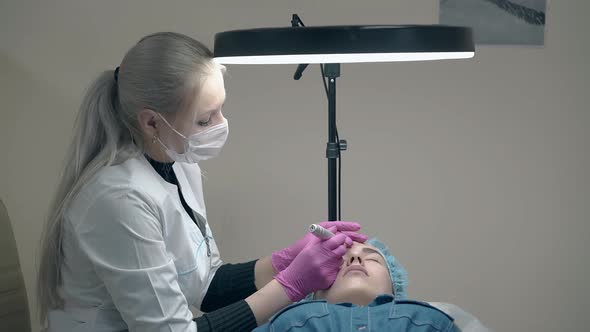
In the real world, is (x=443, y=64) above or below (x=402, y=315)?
above

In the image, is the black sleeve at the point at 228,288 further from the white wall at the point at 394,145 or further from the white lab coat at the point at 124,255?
the white wall at the point at 394,145

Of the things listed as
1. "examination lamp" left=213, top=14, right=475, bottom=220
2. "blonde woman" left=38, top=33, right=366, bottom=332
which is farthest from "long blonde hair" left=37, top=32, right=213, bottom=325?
"examination lamp" left=213, top=14, right=475, bottom=220

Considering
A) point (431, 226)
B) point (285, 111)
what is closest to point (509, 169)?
point (431, 226)

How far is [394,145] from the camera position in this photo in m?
2.18

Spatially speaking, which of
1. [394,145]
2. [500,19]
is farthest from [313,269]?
[500,19]

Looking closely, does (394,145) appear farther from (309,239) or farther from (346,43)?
(346,43)

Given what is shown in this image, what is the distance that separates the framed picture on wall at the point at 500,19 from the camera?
2.11m

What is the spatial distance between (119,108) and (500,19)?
1.32 m

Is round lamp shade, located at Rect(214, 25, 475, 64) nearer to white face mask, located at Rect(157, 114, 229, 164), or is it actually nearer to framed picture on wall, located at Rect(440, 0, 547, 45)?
white face mask, located at Rect(157, 114, 229, 164)

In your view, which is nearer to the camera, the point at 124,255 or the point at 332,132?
the point at 124,255

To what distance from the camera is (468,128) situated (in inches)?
86.0

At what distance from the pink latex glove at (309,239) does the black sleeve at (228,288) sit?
0.27 ft

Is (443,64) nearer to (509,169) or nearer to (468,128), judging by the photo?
(468,128)

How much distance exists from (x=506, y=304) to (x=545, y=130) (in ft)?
2.06
